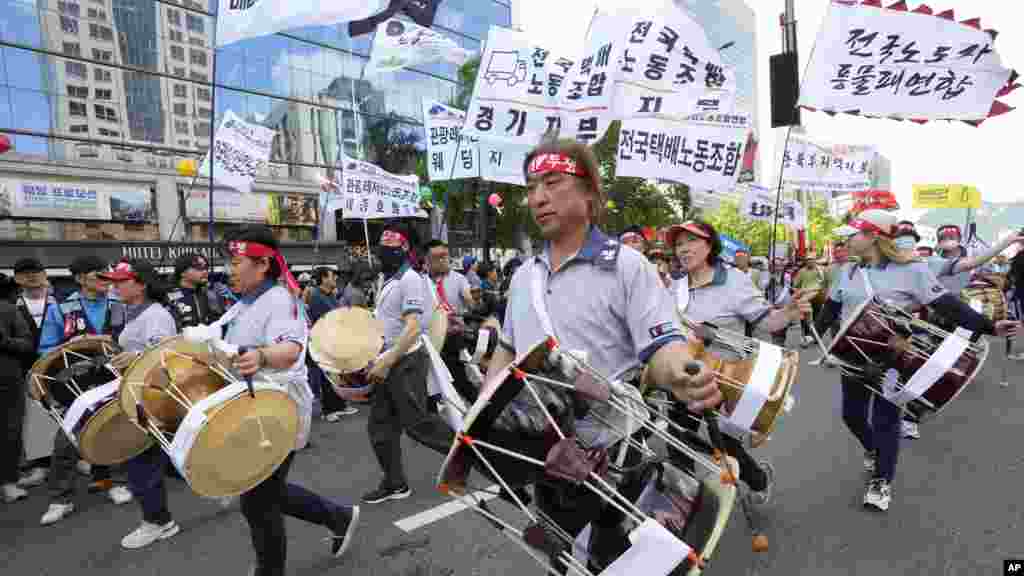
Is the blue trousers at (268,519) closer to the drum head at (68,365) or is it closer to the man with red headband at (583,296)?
the man with red headband at (583,296)

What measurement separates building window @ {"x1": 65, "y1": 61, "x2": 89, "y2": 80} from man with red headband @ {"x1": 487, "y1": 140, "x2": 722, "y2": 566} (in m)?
24.6

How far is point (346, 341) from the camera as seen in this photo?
14.5ft

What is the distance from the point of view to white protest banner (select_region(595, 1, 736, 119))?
6.68 meters

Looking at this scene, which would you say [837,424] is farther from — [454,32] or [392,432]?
[454,32]

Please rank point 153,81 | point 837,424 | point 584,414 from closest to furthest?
point 584,414 → point 837,424 → point 153,81

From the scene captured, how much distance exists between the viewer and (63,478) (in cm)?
466

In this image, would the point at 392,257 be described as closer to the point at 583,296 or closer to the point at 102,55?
the point at 583,296

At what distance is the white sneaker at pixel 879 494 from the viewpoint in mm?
3750

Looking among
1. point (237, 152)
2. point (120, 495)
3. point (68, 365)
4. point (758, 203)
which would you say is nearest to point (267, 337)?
point (68, 365)

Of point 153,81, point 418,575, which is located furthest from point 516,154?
point 153,81

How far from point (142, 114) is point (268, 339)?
23686 mm

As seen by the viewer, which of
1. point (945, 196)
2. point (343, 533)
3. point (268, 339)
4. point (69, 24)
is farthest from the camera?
point (945, 196)

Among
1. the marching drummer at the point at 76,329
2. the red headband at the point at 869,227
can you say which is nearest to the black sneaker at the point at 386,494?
the marching drummer at the point at 76,329

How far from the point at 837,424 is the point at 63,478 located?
23.2 ft
